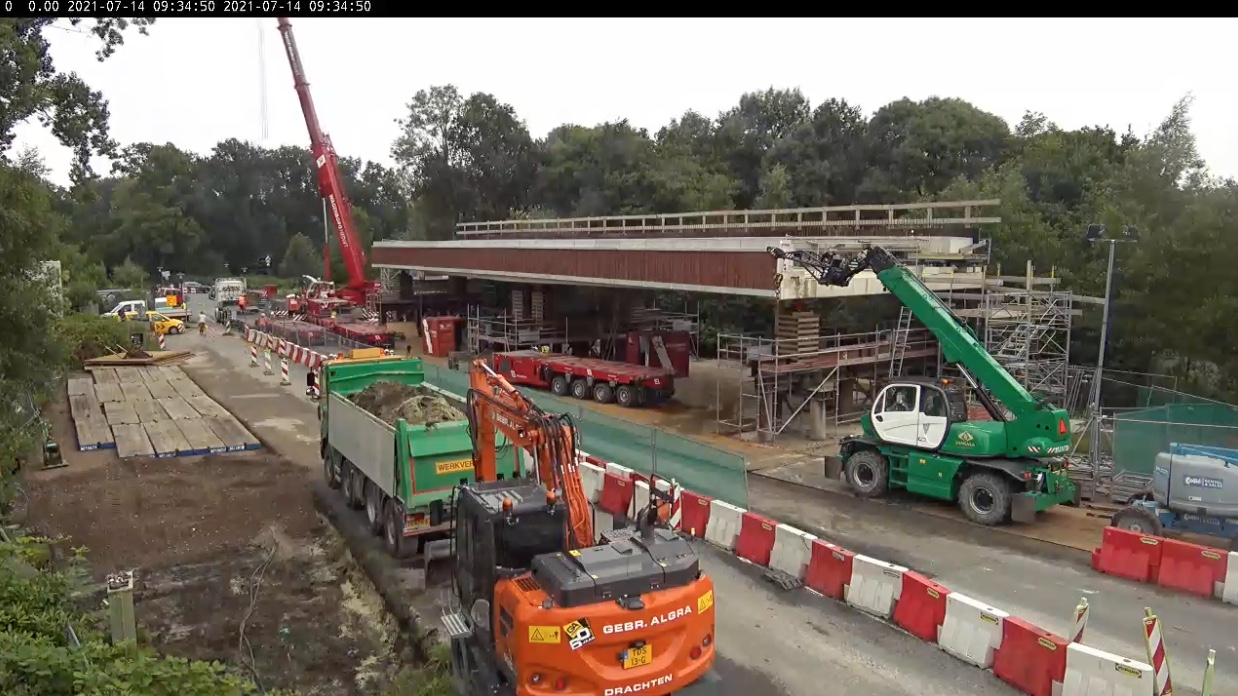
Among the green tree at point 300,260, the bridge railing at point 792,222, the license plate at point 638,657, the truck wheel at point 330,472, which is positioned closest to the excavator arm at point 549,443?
A: the license plate at point 638,657

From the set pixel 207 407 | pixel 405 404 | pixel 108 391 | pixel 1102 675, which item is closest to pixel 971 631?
pixel 1102 675

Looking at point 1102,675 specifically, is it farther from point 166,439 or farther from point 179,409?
point 179,409

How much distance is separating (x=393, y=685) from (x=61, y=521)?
28.8 feet

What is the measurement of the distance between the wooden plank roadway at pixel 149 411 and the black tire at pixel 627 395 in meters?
12.6

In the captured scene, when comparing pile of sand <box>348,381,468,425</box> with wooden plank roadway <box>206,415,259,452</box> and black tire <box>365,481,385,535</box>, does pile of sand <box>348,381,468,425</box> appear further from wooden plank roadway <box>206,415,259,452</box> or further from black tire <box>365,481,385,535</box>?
wooden plank roadway <box>206,415,259,452</box>

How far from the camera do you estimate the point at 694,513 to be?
13.7 meters

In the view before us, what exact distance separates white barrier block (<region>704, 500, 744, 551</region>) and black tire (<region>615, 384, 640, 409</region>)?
37.6 feet

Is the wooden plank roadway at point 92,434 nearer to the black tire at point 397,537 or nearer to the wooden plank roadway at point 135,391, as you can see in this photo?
the wooden plank roadway at point 135,391

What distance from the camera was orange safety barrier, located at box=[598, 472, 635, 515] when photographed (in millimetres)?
14579

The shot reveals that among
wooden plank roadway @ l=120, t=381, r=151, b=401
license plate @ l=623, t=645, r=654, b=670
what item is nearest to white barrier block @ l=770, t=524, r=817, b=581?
license plate @ l=623, t=645, r=654, b=670

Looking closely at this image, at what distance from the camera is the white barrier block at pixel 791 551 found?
38.0ft

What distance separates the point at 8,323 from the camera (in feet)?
42.1

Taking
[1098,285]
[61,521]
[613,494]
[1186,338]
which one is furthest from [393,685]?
[1098,285]

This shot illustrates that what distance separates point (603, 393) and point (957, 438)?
42.1 feet
